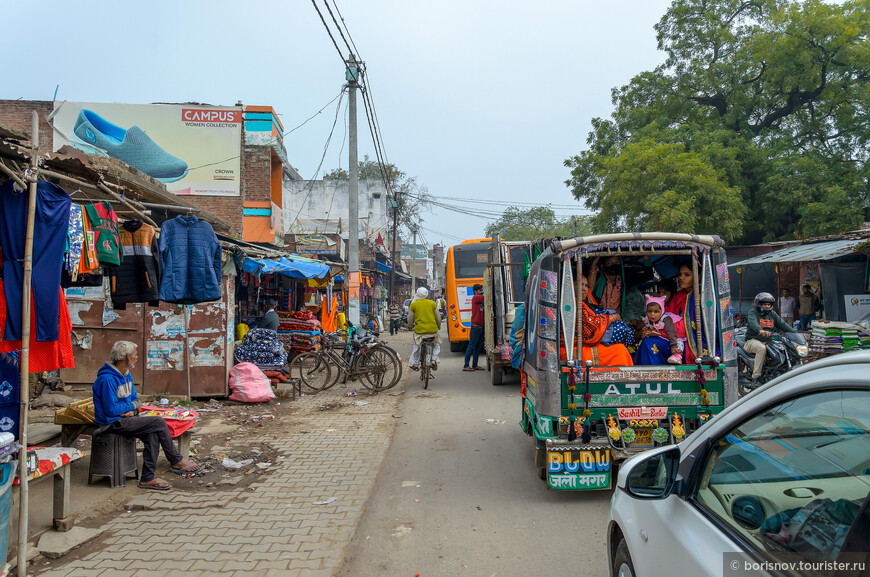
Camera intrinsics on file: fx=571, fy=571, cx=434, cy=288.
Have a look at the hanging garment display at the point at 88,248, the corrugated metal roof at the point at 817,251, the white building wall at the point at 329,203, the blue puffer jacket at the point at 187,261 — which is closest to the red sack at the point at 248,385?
the blue puffer jacket at the point at 187,261

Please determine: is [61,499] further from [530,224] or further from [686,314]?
[530,224]

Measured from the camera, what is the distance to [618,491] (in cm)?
297

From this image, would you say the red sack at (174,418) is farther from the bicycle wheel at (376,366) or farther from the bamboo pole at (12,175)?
the bicycle wheel at (376,366)

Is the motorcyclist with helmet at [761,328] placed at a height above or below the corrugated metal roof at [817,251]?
below

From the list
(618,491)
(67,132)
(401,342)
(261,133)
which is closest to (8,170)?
(618,491)

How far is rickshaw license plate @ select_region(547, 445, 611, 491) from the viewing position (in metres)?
4.93

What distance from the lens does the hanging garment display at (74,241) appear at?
4.55 meters

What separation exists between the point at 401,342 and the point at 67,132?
46.6ft

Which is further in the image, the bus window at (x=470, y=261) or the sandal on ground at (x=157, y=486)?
the bus window at (x=470, y=261)

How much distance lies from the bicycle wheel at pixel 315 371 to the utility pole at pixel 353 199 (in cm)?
395

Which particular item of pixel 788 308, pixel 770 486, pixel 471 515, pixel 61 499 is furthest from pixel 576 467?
pixel 788 308

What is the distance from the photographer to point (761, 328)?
351 inches

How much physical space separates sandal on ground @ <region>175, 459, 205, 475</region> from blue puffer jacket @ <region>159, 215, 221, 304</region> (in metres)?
1.79

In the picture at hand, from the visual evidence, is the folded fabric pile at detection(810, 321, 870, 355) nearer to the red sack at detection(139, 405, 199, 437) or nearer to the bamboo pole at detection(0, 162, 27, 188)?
the red sack at detection(139, 405, 199, 437)
